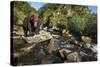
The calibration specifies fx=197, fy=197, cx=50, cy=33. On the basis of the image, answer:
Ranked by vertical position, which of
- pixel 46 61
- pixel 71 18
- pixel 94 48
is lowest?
pixel 46 61

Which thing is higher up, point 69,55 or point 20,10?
point 20,10

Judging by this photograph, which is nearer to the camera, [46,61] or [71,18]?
[46,61]

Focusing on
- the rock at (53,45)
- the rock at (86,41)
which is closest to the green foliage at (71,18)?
the rock at (86,41)

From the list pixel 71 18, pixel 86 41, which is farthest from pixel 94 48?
pixel 71 18

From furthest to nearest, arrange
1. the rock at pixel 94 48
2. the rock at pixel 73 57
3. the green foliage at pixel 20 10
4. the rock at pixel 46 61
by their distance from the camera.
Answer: the rock at pixel 94 48 < the rock at pixel 73 57 < the rock at pixel 46 61 < the green foliage at pixel 20 10

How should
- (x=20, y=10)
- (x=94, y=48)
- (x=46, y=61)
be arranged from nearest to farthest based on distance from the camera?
(x=20, y=10)
(x=46, y=61)
(x=94, y=48)

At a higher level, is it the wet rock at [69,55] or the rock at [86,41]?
the rock at [86,41]

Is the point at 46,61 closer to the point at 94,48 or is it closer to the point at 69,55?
→ the point at 69,55

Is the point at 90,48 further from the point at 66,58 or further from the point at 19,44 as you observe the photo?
the point at 19,44

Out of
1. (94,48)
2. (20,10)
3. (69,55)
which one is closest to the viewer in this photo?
(20,10)

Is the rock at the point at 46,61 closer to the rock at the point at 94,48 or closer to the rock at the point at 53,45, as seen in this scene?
the rock at the point at 53,45

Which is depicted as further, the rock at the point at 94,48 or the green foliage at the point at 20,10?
the rock at the point at 94,48

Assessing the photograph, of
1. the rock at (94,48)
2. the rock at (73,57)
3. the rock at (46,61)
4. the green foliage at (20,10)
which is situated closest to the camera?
the green foliage at (20,10)

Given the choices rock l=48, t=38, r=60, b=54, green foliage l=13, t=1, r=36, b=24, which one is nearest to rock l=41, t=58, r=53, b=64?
rock l=48, t=38, r=60, b=54
